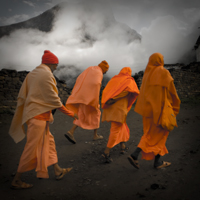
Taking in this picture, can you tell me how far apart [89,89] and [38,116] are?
169 centimetres

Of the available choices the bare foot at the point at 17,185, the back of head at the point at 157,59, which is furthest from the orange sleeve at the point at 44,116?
the back of head at the point at 157,59

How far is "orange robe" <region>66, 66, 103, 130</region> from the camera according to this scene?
371 cm

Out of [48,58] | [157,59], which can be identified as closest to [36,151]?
[48,58]

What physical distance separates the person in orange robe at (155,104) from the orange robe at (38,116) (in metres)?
1.30

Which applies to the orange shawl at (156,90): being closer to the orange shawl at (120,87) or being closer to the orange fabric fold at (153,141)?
the orange fabric fold at (153,141)

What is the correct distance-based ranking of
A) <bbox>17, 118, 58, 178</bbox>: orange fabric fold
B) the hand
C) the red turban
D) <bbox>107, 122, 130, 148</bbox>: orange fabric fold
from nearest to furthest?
1. <bbox>17, 118, 58, 178</bbox>: orange fabric fold
2. the red turban
3. <bbox>107, 122, 130, 148</bbox>: orange fabric fold
4. the hand

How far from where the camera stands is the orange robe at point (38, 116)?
2168 millimetres

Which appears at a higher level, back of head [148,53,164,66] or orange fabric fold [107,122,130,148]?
back of head [148,53,164,66]

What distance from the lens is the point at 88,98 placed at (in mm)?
3719

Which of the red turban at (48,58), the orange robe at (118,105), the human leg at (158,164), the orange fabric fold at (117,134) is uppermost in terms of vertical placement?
the red turban at (48,58)

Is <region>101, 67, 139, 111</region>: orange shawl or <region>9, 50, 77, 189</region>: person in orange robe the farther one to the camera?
<region>101, 67, 139, 111</region>: orange shawl

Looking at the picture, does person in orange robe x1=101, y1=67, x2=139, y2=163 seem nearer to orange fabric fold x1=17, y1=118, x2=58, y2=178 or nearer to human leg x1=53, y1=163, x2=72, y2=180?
Answer: human leg x1=53, y1=163, x2=72, y2=180

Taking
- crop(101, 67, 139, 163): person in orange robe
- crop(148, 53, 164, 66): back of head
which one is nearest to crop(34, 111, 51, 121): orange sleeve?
crop(101, 67, 139, 163): person in orange robe

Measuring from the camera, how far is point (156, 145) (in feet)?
8.46
